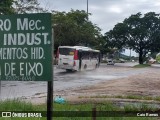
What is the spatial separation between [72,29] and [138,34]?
2490cm

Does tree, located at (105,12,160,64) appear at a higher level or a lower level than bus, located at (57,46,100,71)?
higher

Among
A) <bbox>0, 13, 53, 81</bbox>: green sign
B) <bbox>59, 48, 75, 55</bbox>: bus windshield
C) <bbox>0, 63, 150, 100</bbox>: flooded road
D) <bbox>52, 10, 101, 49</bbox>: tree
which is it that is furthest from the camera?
<bbox>52, 10, 101, 49</bbox>: tree

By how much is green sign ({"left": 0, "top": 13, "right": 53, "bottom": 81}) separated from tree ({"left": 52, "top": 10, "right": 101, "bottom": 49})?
199 feet

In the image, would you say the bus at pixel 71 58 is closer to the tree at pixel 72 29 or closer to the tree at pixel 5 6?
the tree at pixel 5 6

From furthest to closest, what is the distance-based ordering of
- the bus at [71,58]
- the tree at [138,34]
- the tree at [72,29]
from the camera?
the tree at [138,34] → the tree at [72,29] → the bus at [71,58]

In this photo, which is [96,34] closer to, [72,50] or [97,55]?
[97,55]

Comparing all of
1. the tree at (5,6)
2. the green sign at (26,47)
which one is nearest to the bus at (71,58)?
the tree at (5,6)

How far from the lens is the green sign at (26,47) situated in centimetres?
666

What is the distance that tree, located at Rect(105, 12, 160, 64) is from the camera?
91562 millimetres

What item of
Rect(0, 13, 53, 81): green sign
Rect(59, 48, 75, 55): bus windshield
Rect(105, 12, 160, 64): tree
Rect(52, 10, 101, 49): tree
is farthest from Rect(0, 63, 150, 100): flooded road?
Rect(105, 12, 160, 64): tree

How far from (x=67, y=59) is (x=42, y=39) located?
3775 cm

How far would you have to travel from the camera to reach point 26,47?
268 inches

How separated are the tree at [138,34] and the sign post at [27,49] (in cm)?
8525

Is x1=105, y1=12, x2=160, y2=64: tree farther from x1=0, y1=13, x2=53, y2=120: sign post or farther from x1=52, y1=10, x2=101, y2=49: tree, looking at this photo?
x1=0, y1=13, x2=53, y2=120: sign post
